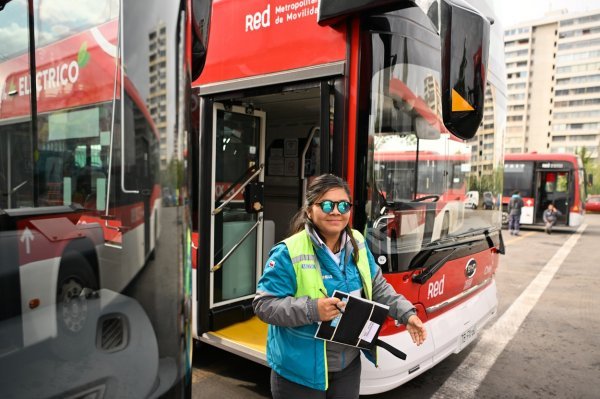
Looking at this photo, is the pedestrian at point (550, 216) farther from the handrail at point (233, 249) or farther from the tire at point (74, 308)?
the tire at point (74, 308)

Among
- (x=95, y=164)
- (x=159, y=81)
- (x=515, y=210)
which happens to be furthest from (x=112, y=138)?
(x=515, y=210)

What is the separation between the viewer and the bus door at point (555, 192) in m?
16.0

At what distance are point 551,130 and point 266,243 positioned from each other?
90918 millimetres

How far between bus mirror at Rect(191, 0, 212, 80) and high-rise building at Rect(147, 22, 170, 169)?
177 millimetres

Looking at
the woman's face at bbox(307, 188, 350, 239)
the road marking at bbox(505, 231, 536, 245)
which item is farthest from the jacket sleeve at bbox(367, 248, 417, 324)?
the road marking at bbox(505, 231, 536, 245)

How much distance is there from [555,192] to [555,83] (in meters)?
78.3

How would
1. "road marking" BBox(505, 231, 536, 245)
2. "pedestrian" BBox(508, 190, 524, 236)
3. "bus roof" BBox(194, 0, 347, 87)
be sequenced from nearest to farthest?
"bus roof" BBox(194, 0, 347, 87)
"road marking" BBox(505, 231, 536, 245)
"pedestrian" BBox(508, 190, 524, 236)

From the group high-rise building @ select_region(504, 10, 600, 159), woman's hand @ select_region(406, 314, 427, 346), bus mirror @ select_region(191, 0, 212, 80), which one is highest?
high-rise building @ select_region(504, 10, 600, 159)

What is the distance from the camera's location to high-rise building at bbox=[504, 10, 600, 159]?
7831 centimetres

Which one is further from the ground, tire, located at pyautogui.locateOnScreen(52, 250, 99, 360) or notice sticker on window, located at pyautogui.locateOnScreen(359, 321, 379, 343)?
tire, located at pyautogui.locateOnScreen(52, 250, 99, 360)

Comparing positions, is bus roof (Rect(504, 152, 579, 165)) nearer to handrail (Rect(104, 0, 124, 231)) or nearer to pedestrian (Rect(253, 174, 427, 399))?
pedestrian (Rect(253, 174, 427, 399))

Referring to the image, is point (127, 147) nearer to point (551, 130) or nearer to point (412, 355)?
point (412, 355)

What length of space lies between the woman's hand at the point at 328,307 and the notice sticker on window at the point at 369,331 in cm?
17

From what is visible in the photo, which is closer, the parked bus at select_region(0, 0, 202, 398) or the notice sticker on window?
the parked bus at select_region(0, 0, 202, 398)
